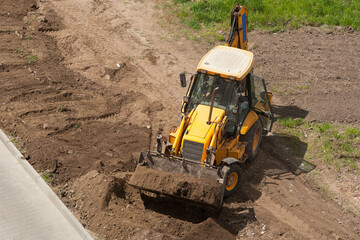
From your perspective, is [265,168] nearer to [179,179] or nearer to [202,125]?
[202,125]

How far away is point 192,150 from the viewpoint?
1033 cm

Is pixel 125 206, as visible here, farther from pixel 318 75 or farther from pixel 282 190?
pixel 318 75

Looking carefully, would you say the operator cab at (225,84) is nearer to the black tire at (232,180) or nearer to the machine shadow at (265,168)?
the black tire at (232,180)

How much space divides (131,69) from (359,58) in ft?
26.7

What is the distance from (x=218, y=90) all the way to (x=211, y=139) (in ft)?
4.19

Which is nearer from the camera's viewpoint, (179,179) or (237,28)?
(179,179)

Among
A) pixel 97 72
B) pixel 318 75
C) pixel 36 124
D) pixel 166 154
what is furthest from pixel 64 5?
pixel 166 154

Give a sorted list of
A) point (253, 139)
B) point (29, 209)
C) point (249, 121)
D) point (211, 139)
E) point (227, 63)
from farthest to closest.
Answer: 1. point (253, 139)
2. point (249, 121)
3. point (227, 63)
4. point (211, 139)
5. point (29, 209)

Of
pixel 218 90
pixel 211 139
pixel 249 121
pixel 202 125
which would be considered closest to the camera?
pixel 211 139

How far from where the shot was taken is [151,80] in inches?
631

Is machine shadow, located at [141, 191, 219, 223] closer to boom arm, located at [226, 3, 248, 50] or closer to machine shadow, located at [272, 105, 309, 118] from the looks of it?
boom arm, located at [226, 3, 248, 50]

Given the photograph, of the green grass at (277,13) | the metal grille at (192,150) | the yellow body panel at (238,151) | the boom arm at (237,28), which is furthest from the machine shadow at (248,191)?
the green grass at (277,13)

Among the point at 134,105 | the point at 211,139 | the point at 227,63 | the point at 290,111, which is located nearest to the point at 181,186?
the point at 211,139

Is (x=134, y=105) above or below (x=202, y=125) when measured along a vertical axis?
below
